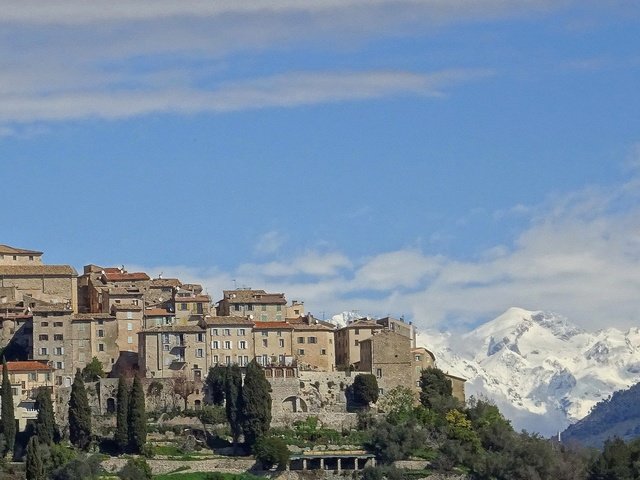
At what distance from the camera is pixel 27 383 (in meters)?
108

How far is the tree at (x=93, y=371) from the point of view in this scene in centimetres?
10956

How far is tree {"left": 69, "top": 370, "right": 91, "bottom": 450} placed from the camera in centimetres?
10312

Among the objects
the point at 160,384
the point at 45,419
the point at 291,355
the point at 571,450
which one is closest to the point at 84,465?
the point at 45,419

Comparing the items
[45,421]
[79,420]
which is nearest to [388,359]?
[79,420]

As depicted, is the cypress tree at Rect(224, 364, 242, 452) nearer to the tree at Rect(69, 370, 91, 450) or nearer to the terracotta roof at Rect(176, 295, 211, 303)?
the tree at Rect(69, 370, 91, 450)

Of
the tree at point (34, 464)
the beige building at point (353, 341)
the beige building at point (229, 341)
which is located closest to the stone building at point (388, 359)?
the beige building at point (353, 341)

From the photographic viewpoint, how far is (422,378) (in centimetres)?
11400

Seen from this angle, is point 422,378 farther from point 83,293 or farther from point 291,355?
point 83,293

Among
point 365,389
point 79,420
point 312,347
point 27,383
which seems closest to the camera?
point 79,420

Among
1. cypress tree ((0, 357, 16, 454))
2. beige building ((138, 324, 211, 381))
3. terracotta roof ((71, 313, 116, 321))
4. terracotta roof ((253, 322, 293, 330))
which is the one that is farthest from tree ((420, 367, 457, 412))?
cypress tree ((0, 357, 16, 454))

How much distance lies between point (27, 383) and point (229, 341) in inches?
501

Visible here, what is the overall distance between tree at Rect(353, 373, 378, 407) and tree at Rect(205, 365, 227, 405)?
8.18 m

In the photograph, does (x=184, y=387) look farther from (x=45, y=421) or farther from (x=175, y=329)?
(x=45, y=421)

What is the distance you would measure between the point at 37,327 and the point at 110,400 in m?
7.80
